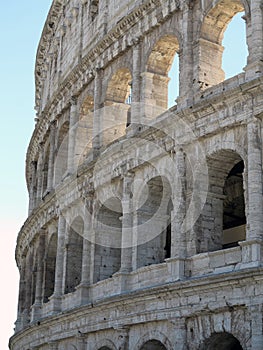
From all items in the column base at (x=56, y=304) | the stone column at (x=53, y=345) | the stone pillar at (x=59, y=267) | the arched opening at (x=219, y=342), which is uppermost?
the stone pillar at (x=59, y=267)

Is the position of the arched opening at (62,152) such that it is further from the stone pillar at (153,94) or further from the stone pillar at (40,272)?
the stone pillar at (153,94)

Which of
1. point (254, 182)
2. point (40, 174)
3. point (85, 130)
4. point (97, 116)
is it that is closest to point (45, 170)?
point (40, 174)

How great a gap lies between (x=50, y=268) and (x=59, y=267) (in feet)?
8.29

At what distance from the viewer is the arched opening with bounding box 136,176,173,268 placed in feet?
60.6

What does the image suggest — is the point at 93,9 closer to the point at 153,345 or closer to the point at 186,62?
the point at 186,62

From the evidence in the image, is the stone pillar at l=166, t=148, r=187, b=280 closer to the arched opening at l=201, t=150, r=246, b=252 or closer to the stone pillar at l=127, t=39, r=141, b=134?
the arched opening at l=201, t=150, r=246, b=252

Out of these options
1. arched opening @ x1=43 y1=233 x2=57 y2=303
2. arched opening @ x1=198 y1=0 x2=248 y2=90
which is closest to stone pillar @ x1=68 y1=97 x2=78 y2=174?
arched opening @ x1=43 y1=233 x2=57 y2=303

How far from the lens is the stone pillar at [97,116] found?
21750 millimetres

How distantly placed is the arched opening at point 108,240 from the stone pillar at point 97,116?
1855mm

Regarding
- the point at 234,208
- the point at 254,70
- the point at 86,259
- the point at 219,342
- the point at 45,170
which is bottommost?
the point at 219,342

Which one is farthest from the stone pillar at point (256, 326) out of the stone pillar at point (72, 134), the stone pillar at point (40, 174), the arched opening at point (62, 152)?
the stone pillar at point (40, 174)

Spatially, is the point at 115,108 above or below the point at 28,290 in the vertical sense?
above

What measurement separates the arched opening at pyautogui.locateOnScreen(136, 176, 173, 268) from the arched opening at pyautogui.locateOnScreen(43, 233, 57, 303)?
6.64 metres

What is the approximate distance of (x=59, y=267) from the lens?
22.6 meters
